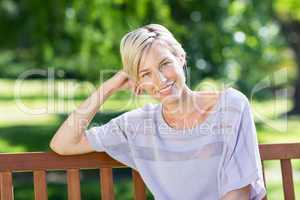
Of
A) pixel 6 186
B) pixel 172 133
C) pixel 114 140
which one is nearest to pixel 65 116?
pixel 6 186

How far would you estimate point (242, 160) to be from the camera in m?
2.89

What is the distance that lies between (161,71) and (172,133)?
31cm

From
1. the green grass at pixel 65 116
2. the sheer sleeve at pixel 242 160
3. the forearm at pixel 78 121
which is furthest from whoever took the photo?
the green grass at pixel 65 116

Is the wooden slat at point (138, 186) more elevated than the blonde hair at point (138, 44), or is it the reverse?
the blonde hair at point (138, 44)

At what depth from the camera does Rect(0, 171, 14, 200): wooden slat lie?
317cm

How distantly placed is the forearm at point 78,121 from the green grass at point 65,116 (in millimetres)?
2309

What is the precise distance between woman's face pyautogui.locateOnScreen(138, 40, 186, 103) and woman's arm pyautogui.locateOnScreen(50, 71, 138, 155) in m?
0.17

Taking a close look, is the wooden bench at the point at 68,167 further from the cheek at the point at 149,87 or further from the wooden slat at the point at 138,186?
the cheek at the point at 149,87

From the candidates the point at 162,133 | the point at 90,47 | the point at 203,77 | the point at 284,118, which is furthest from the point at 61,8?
the point at 284,118

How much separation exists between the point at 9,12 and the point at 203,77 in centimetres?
308

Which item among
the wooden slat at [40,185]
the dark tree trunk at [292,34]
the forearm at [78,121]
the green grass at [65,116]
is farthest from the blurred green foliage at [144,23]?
the dark tree trunk at [292,34]

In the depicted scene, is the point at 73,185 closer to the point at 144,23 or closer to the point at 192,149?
the point at 192,149

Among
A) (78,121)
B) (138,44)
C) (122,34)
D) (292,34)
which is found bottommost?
(78,121)

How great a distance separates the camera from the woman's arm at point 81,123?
313 centimetres
